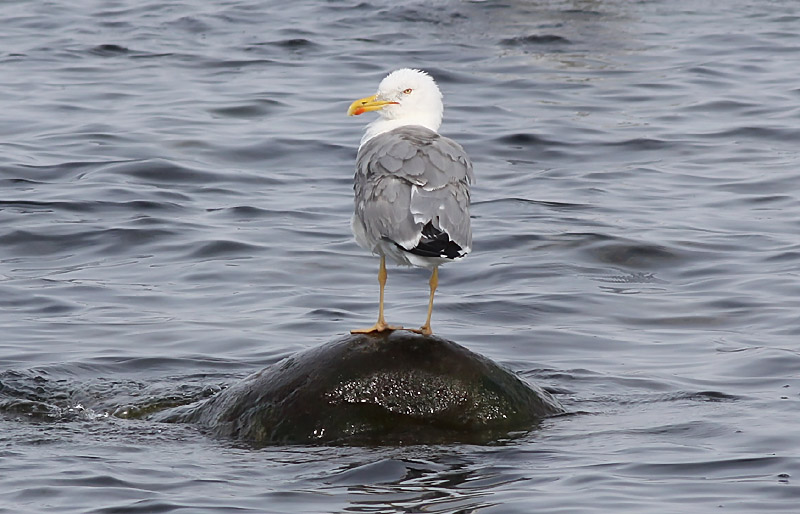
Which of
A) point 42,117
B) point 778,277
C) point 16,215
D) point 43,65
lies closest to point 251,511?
point 778,277

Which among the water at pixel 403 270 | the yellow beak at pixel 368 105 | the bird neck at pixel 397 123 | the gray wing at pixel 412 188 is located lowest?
the water at pixel 403 270

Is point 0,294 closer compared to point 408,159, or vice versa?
point 408,159

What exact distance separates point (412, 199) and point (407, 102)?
1.27 metres

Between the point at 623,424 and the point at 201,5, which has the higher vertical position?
the point at 201,5

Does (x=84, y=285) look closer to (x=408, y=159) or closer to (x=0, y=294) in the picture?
(x=0, y=294)

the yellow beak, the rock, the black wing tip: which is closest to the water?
the rock

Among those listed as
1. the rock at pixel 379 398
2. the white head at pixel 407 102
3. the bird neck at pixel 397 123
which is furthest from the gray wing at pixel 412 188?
the rock at pixel 379 398

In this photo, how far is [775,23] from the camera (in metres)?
19.9

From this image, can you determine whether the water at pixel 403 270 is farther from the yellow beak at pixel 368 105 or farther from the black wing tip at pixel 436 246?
the yellow beak at pixel 368 105

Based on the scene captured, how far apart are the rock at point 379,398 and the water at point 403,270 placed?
167mm

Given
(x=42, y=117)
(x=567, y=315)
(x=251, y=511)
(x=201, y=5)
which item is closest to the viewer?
(x=251, y=511)

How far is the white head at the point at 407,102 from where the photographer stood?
297 inches

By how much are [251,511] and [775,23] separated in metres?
16.0

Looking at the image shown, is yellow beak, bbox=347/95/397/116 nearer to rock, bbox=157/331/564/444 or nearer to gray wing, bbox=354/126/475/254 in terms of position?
gray wing, bbox=354/126/475/254
